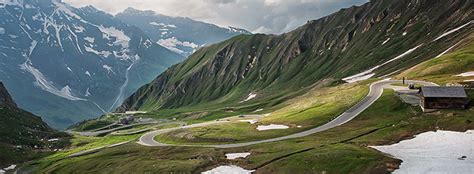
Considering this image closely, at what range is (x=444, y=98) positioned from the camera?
10075 cm

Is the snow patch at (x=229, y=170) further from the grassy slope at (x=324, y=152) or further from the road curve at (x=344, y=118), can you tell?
the road curve at (x=344, y=118)

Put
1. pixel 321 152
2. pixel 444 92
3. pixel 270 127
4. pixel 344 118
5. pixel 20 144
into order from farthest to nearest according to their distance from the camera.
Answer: pixel 20 144
pixel 270 127
pixel 344 118
pixel 444 92
pixel 321 152

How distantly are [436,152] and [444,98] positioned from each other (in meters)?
33.1

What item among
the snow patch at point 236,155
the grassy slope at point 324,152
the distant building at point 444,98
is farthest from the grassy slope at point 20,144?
the distant building at point 444,98

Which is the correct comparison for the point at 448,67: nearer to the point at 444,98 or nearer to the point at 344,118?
the point at 444,98

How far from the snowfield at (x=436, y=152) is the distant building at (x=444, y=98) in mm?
20392

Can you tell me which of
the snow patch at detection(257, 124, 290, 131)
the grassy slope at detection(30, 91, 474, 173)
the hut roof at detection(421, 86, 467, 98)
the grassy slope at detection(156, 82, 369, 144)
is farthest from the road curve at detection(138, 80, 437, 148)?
the hut roof at detection(421, 86, 467, 98)

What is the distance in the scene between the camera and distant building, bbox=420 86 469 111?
9869cm

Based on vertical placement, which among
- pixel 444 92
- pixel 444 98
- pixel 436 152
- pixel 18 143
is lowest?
pixel 436 152

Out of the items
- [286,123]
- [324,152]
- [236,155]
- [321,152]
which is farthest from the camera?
[286,123]

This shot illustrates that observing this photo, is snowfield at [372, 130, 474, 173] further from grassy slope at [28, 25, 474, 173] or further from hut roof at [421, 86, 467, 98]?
hut roof at [421, 86, 467, 98]

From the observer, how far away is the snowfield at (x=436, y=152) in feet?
213

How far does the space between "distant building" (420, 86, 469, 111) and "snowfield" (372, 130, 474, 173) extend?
20.4 metres

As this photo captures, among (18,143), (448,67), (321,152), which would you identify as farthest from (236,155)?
(18,143)
